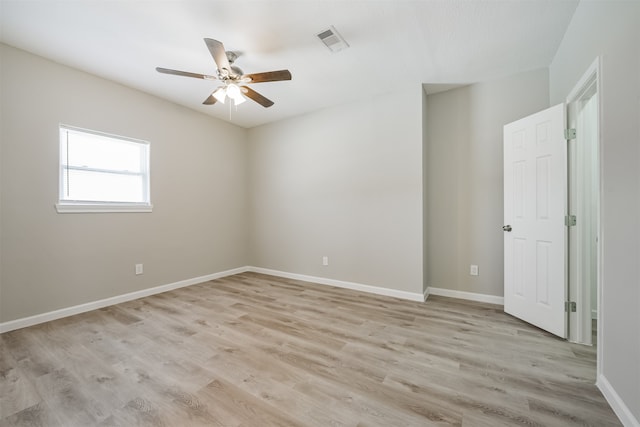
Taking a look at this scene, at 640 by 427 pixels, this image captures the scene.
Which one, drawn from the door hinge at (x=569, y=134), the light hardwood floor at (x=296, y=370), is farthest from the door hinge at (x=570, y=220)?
the light hardwood floor at (x=296, y=370)

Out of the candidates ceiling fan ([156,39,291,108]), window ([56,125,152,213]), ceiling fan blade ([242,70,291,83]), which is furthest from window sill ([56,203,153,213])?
ceiling fan blade ([242,70,291,83])

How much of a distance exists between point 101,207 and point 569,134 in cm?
500

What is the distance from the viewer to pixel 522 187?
100 inches

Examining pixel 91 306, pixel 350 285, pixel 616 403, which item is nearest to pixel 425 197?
pixel 350 285

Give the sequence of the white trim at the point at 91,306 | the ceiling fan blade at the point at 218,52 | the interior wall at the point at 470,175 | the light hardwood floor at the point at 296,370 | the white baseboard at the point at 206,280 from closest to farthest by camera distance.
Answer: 1. the light hardwood floor at the point at 296,370
2. the ceiling fan blade at the point at 218,52
3. the white trim at the point at 91,306
4. the white baseboard at the point at 206,280
5. the interior wall at the point at 470,175

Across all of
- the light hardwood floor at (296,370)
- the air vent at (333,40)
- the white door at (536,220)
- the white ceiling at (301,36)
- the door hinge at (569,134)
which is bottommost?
the light hardwood floor at (296,370)

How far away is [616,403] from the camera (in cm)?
136

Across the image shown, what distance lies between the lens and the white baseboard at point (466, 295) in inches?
119

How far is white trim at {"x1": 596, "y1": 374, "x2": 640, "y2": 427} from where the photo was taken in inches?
48.8

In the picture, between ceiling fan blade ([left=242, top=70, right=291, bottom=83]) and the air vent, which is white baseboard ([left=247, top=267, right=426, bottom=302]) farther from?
the air vent

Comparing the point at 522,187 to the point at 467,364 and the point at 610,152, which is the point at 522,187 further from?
the point at 467,364

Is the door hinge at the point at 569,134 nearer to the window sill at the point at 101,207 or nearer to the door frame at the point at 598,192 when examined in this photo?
the door frame at the point at 598,192

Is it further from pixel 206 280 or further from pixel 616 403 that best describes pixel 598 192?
pixel 206 280

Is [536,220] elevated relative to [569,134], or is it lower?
lower
